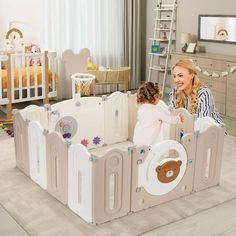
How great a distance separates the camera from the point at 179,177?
8.85 ft

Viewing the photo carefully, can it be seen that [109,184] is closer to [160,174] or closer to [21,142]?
[160,174]

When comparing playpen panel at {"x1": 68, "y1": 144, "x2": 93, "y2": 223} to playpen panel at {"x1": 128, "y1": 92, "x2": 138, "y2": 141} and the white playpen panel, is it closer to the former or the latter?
the white playpen panel

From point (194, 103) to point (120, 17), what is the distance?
3.46 metres

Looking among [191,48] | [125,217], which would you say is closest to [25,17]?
[191,48]

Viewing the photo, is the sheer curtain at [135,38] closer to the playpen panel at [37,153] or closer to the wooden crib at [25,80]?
the wooden crib at [25,80]

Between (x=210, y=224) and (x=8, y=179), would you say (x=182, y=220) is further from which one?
(x=8, y=179)

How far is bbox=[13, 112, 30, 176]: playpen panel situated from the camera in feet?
9.87

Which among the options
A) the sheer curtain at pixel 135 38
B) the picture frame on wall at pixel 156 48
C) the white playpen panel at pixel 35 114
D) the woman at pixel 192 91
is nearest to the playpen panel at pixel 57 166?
the white playpen panel at pixel 35 114

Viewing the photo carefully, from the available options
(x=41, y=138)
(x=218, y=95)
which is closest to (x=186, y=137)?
(x=41, y=138)

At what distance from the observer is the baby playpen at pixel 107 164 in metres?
2.37

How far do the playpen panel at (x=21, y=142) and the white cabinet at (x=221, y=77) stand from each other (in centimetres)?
273

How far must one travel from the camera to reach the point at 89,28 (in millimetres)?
5996

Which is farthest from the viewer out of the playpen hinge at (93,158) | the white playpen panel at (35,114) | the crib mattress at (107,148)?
the crib mattress at (107,148)

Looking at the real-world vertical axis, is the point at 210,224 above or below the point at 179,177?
below
